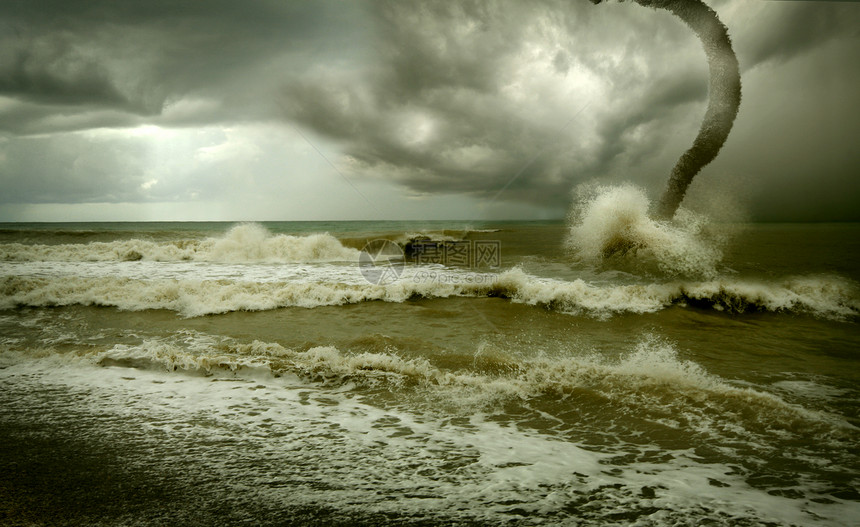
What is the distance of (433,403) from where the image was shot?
407 cm

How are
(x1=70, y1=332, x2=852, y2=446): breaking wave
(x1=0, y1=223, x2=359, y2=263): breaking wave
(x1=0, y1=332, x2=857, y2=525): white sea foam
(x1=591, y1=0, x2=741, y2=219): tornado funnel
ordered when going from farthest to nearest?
(x1=0, y1=223, x2=359, y2=263): breaking wave < (x1=591, y1=0, x2=741, y2=219): tornado funnel < (x1=70, y1=332, x2=852, y2=446): breaking wave < (x1=0, y1=332, x2=857, y2=525): white sea foam

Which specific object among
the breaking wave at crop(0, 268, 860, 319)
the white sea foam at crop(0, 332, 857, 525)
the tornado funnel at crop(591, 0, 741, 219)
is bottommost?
the white sea foam at crop(0, 332, 857, 525)

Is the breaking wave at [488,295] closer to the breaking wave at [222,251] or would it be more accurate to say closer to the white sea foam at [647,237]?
the white sea foam at [647,237]

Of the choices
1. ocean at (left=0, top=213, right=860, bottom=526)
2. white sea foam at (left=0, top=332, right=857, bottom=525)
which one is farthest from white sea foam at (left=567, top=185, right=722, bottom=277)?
white sea foam at (left=0, top=332, right=857, bottom=525)

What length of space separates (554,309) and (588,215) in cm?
568

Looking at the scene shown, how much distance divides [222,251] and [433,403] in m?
17.9

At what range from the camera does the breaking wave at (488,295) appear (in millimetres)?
8258

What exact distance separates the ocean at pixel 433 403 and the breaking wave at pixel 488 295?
0.05 meters

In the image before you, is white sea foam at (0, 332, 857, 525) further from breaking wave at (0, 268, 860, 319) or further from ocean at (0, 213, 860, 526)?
breaking wave at (0, 268, 860, 319)

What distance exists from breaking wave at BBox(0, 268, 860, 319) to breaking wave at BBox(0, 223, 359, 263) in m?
8.56

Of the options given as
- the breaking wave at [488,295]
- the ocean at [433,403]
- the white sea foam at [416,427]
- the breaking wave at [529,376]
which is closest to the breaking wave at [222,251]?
the breaking wave at [488,295]

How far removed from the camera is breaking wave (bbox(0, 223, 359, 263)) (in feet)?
60.4

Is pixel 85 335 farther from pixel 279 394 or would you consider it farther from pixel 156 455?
pixel 156 455

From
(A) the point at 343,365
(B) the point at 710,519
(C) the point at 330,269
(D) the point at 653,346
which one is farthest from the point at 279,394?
(C) the point at 330,269
